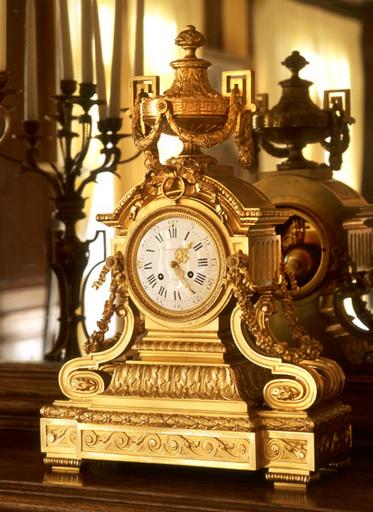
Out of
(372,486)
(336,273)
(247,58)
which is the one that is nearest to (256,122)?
(247,58)

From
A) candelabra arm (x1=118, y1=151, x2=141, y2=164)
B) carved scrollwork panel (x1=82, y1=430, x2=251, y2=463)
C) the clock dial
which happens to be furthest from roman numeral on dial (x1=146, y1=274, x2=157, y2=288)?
candelabra arm (x1=118, y1=151, x2=141, y2=164)

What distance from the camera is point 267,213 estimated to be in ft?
7.00

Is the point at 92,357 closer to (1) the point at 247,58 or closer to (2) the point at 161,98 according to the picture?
(2) the point at 161,98

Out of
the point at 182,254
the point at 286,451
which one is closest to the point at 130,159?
the point at 182,254

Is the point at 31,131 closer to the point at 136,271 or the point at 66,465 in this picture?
the point at 136,271

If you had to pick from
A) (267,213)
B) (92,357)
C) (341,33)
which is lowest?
(92,357)

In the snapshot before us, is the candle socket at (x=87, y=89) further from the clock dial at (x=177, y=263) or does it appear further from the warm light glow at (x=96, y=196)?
the clock dial at (x=177, y=263)

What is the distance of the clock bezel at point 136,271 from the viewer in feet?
6.98

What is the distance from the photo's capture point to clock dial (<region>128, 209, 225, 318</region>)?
214 centimetres

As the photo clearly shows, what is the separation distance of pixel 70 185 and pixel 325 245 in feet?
1.87

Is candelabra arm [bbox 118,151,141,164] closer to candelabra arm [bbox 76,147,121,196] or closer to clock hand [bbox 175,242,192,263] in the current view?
candelabra arm [bbox 76,147,121,196]

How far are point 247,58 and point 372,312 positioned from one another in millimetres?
528

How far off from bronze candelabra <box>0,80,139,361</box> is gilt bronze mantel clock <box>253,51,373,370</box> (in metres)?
0.36

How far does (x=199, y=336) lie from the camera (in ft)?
7.09
